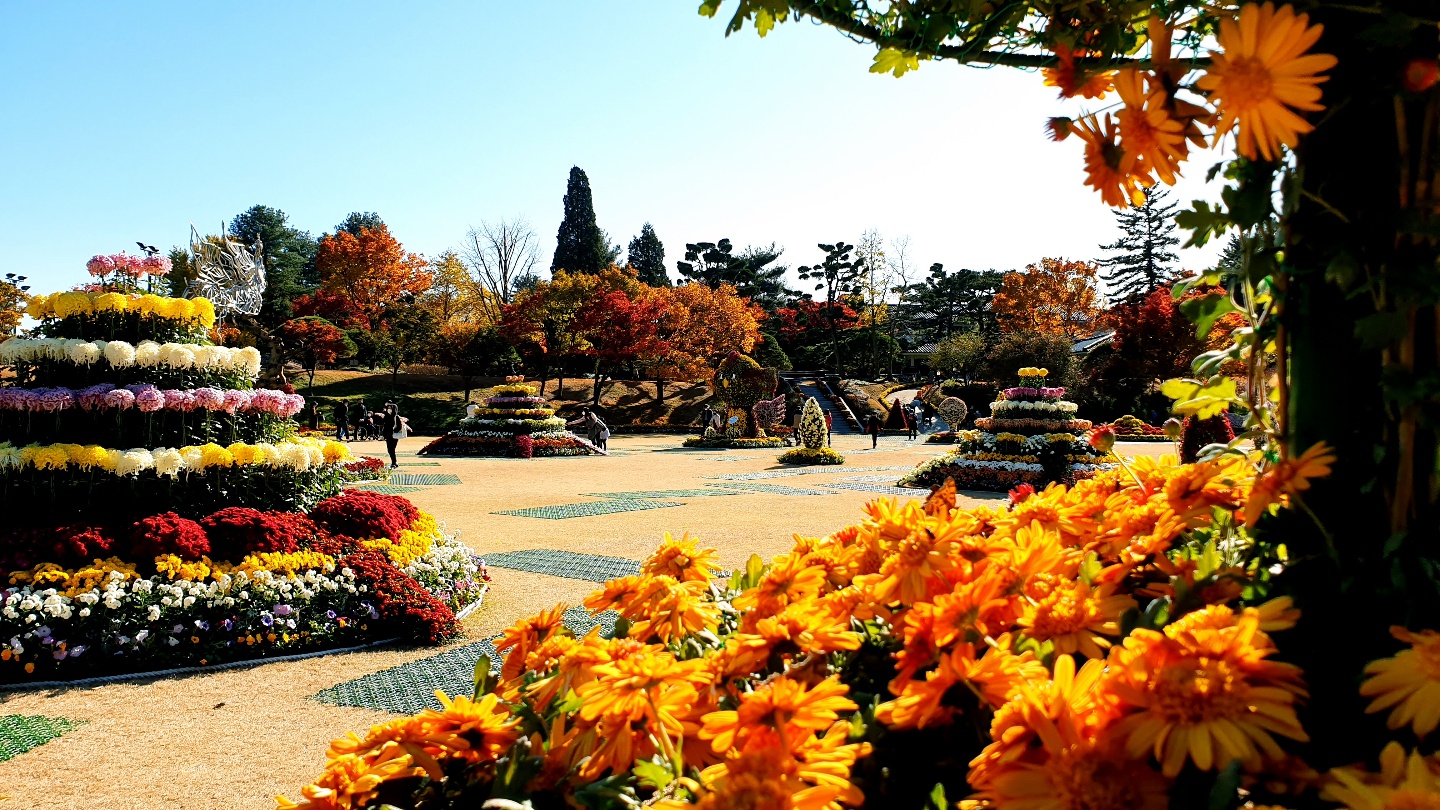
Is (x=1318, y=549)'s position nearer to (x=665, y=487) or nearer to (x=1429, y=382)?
(x=1429, y=382)

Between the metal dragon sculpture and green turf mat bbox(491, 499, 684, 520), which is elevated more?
the metal dragon sculpture

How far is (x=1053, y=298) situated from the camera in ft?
137

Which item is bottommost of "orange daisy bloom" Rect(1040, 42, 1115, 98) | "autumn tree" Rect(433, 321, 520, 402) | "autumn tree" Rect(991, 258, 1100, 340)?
"orange daisy bloom" Rect(1040, 42, 1115, 98)

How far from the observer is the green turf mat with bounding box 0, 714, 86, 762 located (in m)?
3.82

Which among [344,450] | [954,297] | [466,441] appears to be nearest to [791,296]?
[954,297]

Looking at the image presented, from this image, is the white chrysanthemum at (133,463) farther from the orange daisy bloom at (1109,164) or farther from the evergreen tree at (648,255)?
the evergreen tree at (648,255)

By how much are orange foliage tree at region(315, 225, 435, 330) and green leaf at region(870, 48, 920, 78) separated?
41.8 m

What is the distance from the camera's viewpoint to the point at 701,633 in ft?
4.02

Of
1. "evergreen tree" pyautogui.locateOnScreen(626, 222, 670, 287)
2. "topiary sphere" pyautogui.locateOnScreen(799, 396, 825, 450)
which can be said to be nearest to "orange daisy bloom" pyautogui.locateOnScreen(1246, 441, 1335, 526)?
"topiary sphere" pyautogui.locateOnScreen(799, 396, 825, 450)

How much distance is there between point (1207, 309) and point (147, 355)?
7.45 meters

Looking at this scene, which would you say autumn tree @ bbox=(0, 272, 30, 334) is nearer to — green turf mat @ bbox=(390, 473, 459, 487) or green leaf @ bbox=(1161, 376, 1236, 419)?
green turf mat @ bbox=(390, 473, 459, 487)

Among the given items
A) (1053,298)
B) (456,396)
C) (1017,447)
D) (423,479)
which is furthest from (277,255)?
(1017,447)

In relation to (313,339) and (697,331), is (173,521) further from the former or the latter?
(313,339)

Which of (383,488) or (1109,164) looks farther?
(383,488)
